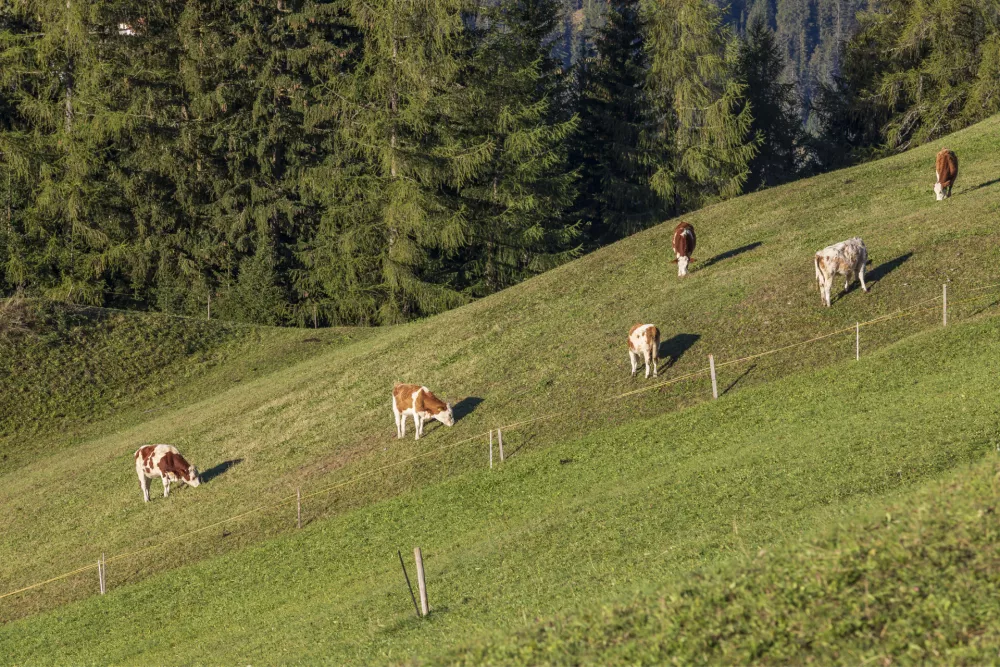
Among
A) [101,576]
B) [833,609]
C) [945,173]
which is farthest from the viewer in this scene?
[945,173]

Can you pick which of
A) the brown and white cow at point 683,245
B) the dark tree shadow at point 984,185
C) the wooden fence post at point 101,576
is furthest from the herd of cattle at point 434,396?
the dark tree shadow at point 984,185

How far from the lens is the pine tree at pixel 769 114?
280 feet

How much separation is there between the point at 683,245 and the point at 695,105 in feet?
103

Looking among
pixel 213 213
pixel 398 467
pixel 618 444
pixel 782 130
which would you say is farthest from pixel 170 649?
pixel 782 130

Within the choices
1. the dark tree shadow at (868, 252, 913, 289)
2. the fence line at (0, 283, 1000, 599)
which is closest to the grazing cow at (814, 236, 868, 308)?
the dark tree shadow at (868, 252, 913, 289)

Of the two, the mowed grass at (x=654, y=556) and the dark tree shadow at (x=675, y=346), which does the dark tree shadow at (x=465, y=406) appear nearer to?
the mowed grass at (x=654, y=556)

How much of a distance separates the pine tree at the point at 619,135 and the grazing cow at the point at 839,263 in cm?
3841

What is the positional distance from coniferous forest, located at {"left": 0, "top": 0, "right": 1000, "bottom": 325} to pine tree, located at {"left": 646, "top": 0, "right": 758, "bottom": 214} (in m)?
0.16

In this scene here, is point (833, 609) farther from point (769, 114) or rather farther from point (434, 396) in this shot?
point (769, 114)

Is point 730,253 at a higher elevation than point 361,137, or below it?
below

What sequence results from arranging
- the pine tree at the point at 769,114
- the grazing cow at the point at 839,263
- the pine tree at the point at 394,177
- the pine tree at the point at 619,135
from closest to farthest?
the grazing cow at the point at 839,263
the pine tree at the point at 394,177
the pine tree at the point at 619,135
the pine tree at the point at 769,114

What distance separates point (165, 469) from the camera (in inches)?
1332

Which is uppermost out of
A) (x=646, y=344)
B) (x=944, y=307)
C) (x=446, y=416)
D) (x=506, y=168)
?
(x=506, y=168)

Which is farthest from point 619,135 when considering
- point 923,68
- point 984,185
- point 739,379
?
point 739,379
